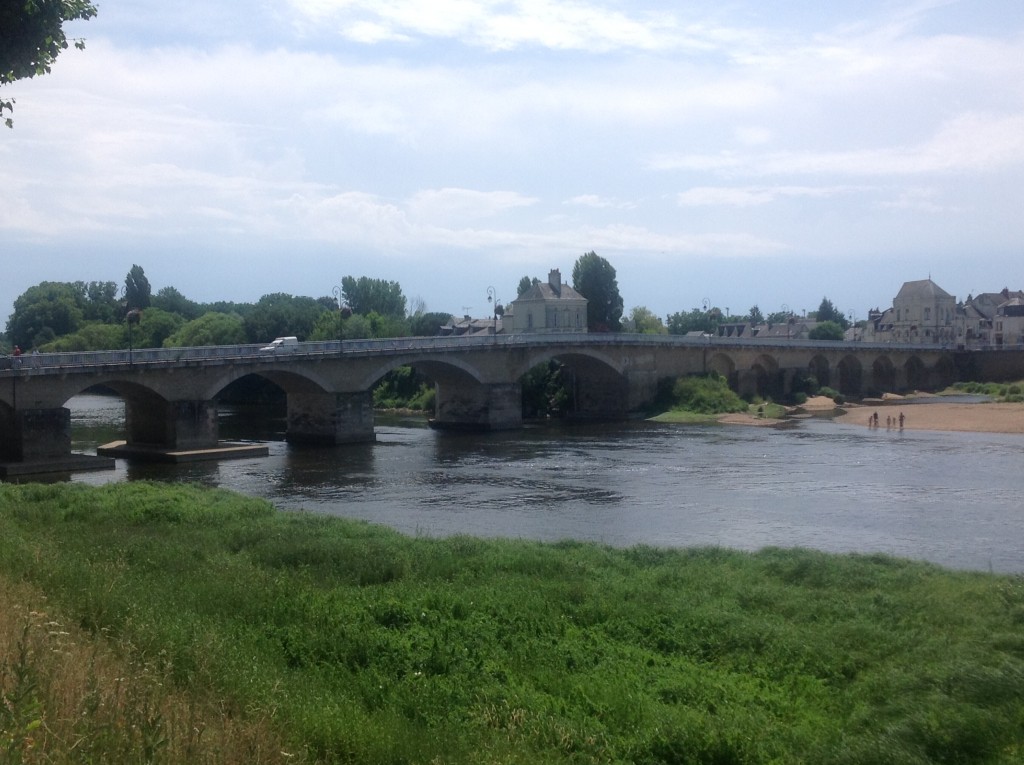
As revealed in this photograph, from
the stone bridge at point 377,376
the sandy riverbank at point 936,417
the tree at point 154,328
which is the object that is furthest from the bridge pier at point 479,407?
the tree at point 154,328

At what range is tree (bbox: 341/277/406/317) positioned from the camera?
415 feet

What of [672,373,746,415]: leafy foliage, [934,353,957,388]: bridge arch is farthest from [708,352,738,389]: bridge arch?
[934,353,957,388]: bridge arch

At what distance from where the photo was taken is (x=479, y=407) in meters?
63.9

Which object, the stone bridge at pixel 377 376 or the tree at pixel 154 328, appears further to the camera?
the tree at pixel 154 328

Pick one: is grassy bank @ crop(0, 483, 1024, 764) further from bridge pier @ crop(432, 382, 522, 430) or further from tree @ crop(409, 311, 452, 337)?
tree @ crop(409, 311, 452, 337)

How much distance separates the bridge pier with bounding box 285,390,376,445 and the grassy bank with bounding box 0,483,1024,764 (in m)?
33.5

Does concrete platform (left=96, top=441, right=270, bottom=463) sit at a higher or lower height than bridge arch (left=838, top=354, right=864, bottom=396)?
lower

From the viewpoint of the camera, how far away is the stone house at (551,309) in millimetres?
90125


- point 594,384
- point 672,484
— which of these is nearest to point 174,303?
point 594,384

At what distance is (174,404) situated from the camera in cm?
4594

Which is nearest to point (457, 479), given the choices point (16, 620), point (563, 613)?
point (563, 613)

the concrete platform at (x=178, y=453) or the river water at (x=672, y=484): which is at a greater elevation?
the concrete platform at (x=178, y=453)

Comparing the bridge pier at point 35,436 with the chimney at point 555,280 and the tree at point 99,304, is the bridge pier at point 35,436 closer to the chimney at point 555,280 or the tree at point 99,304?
the chimney at point 555,280

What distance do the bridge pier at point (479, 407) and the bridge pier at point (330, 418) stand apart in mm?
9525
